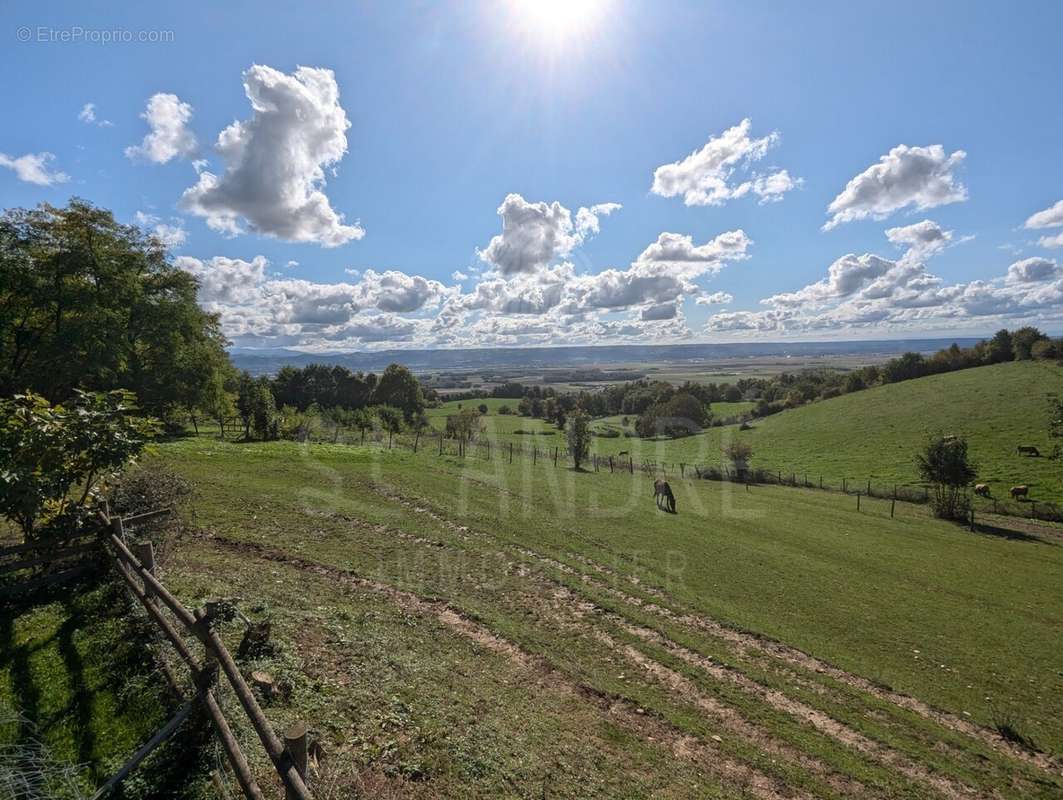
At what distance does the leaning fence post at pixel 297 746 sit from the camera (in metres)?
4.29

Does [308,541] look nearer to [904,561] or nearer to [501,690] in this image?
[501,690]

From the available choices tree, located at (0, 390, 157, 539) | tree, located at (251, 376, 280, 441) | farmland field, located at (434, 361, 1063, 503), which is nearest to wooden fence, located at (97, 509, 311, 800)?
tree, located at (0, 390, 157, 539)

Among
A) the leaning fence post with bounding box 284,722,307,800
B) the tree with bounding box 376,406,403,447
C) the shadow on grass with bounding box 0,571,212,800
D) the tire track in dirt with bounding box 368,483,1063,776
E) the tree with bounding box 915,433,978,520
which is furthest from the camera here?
the tree with bounding box 376,406,403,447

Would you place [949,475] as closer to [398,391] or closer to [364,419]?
A: [364,419]

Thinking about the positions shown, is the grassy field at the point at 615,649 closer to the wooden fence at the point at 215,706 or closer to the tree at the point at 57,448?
the wooden fence at the point at 215,706

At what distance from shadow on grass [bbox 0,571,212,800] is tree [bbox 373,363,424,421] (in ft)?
248

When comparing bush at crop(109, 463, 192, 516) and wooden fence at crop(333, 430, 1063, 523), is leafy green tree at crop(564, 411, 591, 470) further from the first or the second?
bush at crop(109, 463, 192, 516)

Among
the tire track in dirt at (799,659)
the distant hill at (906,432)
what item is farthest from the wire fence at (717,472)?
the tire track in dirt at (799,659)

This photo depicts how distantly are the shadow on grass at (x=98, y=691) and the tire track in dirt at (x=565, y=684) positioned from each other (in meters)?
4.93

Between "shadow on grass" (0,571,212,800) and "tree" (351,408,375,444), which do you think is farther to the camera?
"tree" (351,408,375,444)

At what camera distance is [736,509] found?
3288cm

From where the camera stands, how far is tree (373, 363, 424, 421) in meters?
84.0

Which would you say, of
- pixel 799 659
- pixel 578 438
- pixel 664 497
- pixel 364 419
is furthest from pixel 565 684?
pixel 364 419

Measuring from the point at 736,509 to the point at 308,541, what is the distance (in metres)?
28.0
